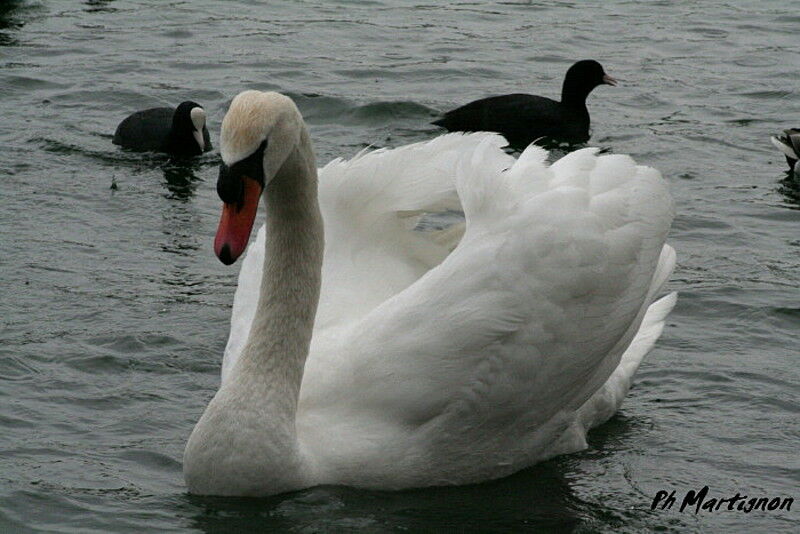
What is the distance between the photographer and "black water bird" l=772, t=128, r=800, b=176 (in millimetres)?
12171

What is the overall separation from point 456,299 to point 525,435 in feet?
2.69

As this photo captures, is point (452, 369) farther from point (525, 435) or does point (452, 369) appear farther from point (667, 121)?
point (667, 121)

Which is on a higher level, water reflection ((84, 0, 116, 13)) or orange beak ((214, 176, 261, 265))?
orange beak ((214, 176, 261, 265))

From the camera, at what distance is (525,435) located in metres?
6.55

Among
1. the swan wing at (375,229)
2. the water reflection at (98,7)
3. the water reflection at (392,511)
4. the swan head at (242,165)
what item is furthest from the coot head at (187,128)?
the swan head at (242,165)

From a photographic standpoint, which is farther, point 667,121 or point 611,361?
point 667,121

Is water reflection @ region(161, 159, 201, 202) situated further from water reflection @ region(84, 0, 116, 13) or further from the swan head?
the swan head

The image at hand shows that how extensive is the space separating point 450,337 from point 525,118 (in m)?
7.48

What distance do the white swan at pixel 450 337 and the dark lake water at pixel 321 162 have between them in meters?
0.16

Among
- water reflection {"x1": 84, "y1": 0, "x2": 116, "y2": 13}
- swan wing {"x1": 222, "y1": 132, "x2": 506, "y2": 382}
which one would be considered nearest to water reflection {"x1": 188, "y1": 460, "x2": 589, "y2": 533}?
swan wing {"x1": 222, "y1": 132, "x2": 506, "y2": 382}

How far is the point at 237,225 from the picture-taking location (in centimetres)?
546

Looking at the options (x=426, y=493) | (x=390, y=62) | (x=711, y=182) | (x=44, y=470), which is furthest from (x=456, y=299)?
(x=390, y=62)

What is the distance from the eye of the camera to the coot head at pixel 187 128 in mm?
12320

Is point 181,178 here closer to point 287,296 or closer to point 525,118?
point 525,118
